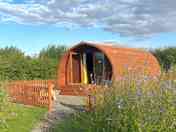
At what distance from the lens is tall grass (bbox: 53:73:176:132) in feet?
20.3

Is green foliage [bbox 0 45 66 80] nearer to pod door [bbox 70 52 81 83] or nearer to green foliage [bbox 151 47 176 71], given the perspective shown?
pod door [bbox 70 52 81 83]

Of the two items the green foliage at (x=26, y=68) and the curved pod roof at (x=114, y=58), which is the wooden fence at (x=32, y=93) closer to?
the curved pod roof at (x=114, y=58)

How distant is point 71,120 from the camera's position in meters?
10.3

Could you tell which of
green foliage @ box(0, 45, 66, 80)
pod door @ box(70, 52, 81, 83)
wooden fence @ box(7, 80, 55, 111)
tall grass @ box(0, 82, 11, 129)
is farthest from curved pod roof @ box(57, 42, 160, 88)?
tall grass @ box(0, 82, 11, 129)

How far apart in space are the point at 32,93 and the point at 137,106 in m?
Result: 9.33

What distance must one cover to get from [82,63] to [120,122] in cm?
1725

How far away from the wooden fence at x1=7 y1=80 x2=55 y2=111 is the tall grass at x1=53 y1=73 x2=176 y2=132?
6316mm

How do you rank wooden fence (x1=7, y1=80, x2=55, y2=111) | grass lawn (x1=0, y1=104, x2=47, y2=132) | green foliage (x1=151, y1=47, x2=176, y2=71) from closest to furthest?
grass lawn (x1=0, y1=104, x2=47, y2=132), wooden fence (x1=7, y1=80, x2=55, y2=111), green foliage (x1=151, y1=47, x2=176, y2=71)

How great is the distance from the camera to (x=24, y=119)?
11.4 metres

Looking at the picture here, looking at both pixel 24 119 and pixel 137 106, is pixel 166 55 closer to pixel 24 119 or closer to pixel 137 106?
pixel 24 119

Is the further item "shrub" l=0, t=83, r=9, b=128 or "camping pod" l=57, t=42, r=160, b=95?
"camping pod" l=57, t=42, r=160, b=95

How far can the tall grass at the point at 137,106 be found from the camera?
243 inches

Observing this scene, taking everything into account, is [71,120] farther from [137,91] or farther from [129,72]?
[137,91]

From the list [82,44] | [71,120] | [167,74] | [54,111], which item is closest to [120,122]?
[167,74]
